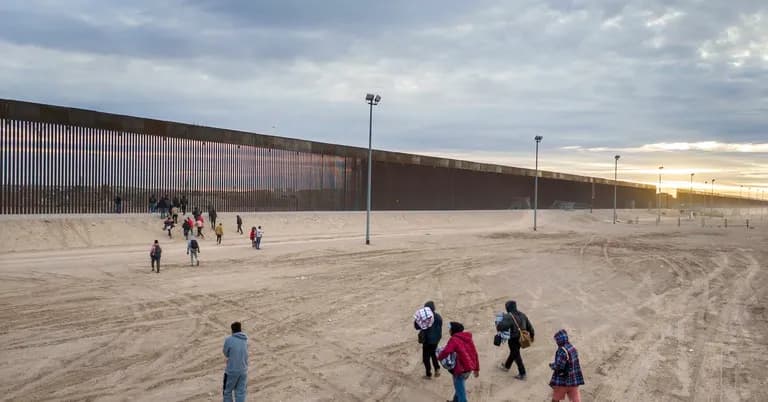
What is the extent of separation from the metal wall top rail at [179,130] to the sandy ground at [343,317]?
20.1 feet

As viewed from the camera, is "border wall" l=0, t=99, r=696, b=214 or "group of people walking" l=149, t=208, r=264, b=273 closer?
"group of people walking" l=149, t=208, r=264, b=273

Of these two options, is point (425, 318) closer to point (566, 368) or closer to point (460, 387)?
point (460, 387)

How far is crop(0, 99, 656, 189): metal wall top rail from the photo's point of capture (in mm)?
29405

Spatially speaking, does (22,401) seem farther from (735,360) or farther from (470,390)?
(735,360)

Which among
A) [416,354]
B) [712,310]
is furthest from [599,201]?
[416,354]

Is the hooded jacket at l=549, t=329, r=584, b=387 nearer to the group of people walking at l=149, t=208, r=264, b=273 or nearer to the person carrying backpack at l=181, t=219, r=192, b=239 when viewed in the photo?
the group of people walking at l=149, t=208, r=264, b=273

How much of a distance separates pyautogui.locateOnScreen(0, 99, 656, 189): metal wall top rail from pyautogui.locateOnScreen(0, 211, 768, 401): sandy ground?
614 cm

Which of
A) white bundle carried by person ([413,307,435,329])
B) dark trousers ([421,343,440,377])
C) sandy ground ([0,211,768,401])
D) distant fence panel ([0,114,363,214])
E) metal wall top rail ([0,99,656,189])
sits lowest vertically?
sandy ground ([0,211,768,401])

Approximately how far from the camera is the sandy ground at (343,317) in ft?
28.9

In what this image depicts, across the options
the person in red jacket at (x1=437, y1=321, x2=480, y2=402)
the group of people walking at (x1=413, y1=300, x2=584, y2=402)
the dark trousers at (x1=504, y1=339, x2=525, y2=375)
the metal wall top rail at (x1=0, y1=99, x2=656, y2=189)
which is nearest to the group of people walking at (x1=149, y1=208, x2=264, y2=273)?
the metal wall top rail at (x1=0, y1=99, x2=656, y2=189)

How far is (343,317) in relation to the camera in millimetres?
13555

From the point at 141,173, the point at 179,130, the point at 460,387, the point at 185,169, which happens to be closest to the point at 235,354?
the point at 460,387

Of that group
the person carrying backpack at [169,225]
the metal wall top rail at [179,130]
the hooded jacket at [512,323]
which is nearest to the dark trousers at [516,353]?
the hooded jacket at [512,323]

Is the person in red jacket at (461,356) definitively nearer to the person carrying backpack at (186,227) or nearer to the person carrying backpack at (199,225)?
the person carrying backpack at (186,227)
